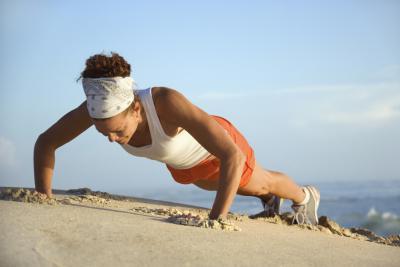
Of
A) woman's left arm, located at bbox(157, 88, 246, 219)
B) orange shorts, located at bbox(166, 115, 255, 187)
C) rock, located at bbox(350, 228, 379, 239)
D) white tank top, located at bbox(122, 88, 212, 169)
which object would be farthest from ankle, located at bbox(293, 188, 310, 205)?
woman's left arm, located at bbox(157, 88, 246, 219)

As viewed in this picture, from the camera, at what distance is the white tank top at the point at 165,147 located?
3461 mm

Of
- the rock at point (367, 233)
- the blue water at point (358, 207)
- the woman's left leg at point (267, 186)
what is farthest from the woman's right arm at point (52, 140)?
the blue water at point (358, 207)

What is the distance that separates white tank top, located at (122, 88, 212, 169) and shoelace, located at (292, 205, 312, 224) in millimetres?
1114

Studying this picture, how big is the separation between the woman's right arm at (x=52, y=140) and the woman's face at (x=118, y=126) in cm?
49

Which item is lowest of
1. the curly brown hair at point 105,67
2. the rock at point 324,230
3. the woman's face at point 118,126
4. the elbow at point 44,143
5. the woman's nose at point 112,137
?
the rock at point 324,230

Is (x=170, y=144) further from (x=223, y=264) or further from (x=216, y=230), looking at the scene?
(x=223, y=264)

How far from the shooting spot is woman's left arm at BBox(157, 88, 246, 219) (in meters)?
3.21

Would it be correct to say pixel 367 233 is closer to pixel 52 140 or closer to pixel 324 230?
pixel 324 230

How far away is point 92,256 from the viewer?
2.23 meters

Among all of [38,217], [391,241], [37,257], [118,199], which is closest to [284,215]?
[391,241]

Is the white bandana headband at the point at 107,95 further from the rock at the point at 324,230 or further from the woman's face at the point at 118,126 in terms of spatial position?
the rock at the point at 324,230

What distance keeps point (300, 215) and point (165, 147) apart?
1590 millimetres

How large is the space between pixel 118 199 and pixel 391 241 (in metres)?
2.33

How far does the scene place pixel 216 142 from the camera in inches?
130
